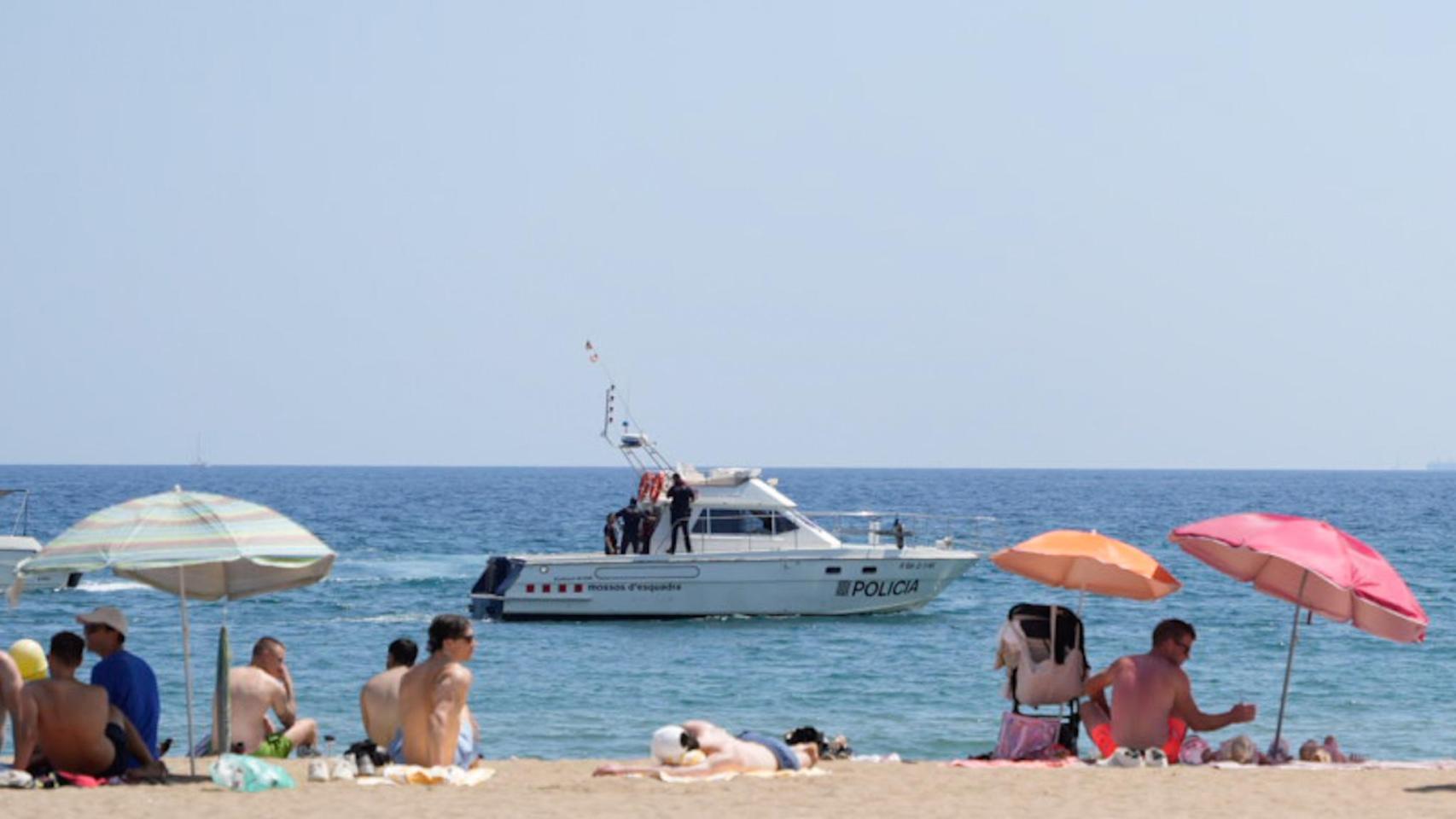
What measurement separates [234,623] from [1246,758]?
86.5 feet

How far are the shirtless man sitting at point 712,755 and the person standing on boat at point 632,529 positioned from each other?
2088cm

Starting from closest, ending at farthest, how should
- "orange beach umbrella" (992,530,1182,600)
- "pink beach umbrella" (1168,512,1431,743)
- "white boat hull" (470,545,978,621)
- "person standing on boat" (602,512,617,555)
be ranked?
"pink beach umbrella" (1168,512,1431,743) → "orange beach umbrella" (992,530,1182,600) → "white boat hull" (470,545,978,621) → "person standing on boat" (602,512,617,555)

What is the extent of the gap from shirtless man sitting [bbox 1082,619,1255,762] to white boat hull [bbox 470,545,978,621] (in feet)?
65.8

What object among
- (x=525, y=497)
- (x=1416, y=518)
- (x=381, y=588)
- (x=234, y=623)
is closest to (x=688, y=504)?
(x=234, y=623)

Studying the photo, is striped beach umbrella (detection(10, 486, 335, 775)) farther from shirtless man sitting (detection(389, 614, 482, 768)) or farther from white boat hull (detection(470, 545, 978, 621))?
white boat hull (detection(470, 545, 978, 621))

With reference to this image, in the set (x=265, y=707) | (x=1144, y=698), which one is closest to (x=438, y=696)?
(x=265, y=707)

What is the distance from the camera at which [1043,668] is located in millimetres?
14883

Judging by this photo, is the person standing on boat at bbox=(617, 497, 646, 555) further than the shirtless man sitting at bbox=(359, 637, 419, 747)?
Yes

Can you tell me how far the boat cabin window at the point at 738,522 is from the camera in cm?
3512

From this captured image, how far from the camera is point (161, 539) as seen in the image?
12516 millimetres

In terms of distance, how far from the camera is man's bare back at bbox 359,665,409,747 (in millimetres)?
14391

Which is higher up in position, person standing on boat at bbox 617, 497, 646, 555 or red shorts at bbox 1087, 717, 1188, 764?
person standing on boat at bbox 617, 497, 646, 555

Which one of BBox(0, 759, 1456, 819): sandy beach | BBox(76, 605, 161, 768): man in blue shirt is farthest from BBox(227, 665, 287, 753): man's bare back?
BBox(76, 605, 161, 768): man in blue shirt

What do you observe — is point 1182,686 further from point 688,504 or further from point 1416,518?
point 1416,518
